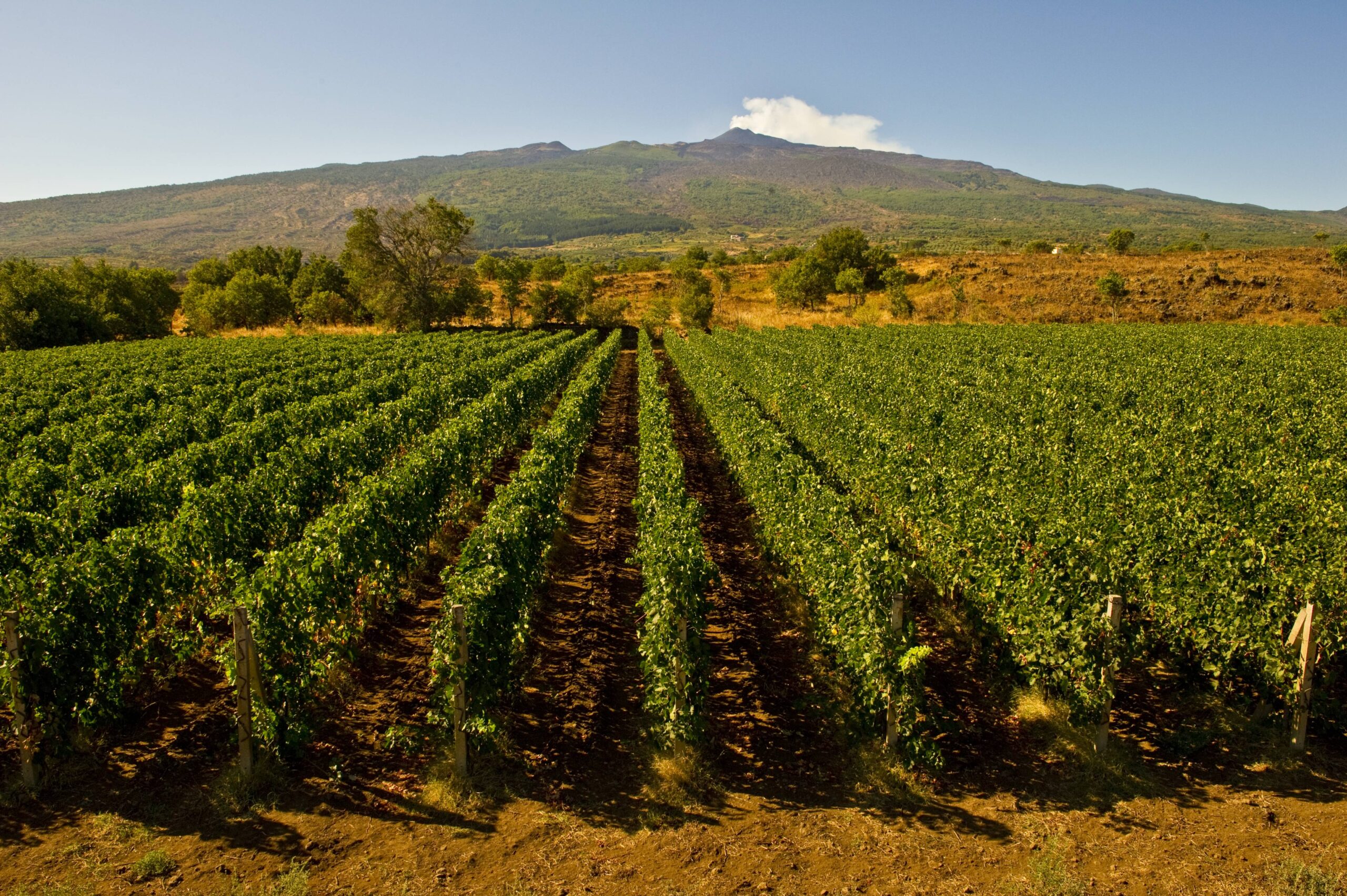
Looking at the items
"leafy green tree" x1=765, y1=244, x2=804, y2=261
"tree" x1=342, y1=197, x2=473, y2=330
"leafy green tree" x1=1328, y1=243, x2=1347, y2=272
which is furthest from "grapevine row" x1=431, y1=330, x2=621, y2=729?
"leafy green tree" x1=765, y1=244, x2=804, y2=261

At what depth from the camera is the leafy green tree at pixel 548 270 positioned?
8394 cm

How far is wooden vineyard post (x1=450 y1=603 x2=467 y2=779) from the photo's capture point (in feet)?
20.8

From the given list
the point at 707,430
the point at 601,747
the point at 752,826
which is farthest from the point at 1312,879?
the point at 707,430

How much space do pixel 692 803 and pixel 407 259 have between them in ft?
198

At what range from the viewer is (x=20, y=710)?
584 centimetres

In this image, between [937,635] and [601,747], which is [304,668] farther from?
[937,635]

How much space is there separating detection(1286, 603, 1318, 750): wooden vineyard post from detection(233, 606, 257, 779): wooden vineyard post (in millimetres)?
9687

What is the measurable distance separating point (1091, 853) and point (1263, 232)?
248 metres

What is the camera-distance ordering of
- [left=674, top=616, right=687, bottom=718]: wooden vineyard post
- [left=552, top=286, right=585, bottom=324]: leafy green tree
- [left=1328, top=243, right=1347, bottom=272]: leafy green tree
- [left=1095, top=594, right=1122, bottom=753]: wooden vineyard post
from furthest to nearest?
1. [left=552, top=286, right=585, bottom=324]: leafy green tree
2. [left=1328, top=243, right=1347, bottom=272]: leafy green tree
3. [left=674, top=616, right=687, bottom=718]: wooden vineyard post
4. [left=1095, top=594, right=1122, bottom=753]: wooden vineyard post

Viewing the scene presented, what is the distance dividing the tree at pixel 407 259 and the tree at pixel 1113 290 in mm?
53992

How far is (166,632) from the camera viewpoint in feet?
24.2

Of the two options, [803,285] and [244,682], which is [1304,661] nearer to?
[244,682]

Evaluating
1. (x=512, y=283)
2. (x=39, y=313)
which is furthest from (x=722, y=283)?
(x=39, y=313)

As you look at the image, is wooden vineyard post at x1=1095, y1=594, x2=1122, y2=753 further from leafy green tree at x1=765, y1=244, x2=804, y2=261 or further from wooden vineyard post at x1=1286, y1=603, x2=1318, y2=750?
leafy green tree at x1=765, y1=244, x2=804, y2=261
